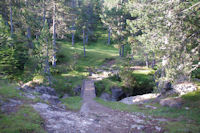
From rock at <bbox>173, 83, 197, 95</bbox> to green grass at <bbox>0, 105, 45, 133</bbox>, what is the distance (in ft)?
47.5

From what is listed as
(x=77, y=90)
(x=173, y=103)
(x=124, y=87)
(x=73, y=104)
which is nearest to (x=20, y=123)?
(x=73, y=104)

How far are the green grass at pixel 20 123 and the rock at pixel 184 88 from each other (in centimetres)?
1449

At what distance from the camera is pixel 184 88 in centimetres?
1620

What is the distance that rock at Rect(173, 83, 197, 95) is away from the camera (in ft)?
51.5

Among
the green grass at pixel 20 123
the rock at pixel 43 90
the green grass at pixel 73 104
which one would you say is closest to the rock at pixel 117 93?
the green grass at pixel 73 104

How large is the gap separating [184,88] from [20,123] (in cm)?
1611

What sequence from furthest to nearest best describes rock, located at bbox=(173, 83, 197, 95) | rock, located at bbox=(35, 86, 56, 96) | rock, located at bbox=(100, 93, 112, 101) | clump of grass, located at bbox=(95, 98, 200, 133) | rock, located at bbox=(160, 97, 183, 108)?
1. rock, located at bbox=(100, 93, 112, 101)
2. rock, located at bbox=(35, 86, 56, 96)
3. rock, located at bbox=(173, 83, 197, 95)
4. rock, located at bbox=(160, 97, 183, 108)
5. clump of grass, located at bbox=(95, 98, 200, 133)

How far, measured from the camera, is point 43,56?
20.6 meters

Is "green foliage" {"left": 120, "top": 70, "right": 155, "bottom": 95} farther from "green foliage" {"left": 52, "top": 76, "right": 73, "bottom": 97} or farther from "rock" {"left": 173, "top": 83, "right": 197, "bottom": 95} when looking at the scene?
"green foliage" {"left": 52, "top": 76, "right": 73, "bottom": 97}

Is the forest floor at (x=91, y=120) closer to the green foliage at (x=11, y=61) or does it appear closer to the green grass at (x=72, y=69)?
the green grass at (x=72, y=69)

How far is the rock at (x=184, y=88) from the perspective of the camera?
1569 centimetres

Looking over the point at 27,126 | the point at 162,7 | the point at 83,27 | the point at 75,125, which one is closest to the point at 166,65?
the point at 162,7

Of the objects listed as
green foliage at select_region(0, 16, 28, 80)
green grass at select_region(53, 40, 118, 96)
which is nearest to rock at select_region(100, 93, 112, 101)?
green grass at select_region(53, 40, 118, 96)

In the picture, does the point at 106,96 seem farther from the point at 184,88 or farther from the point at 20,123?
the point at 20,123
